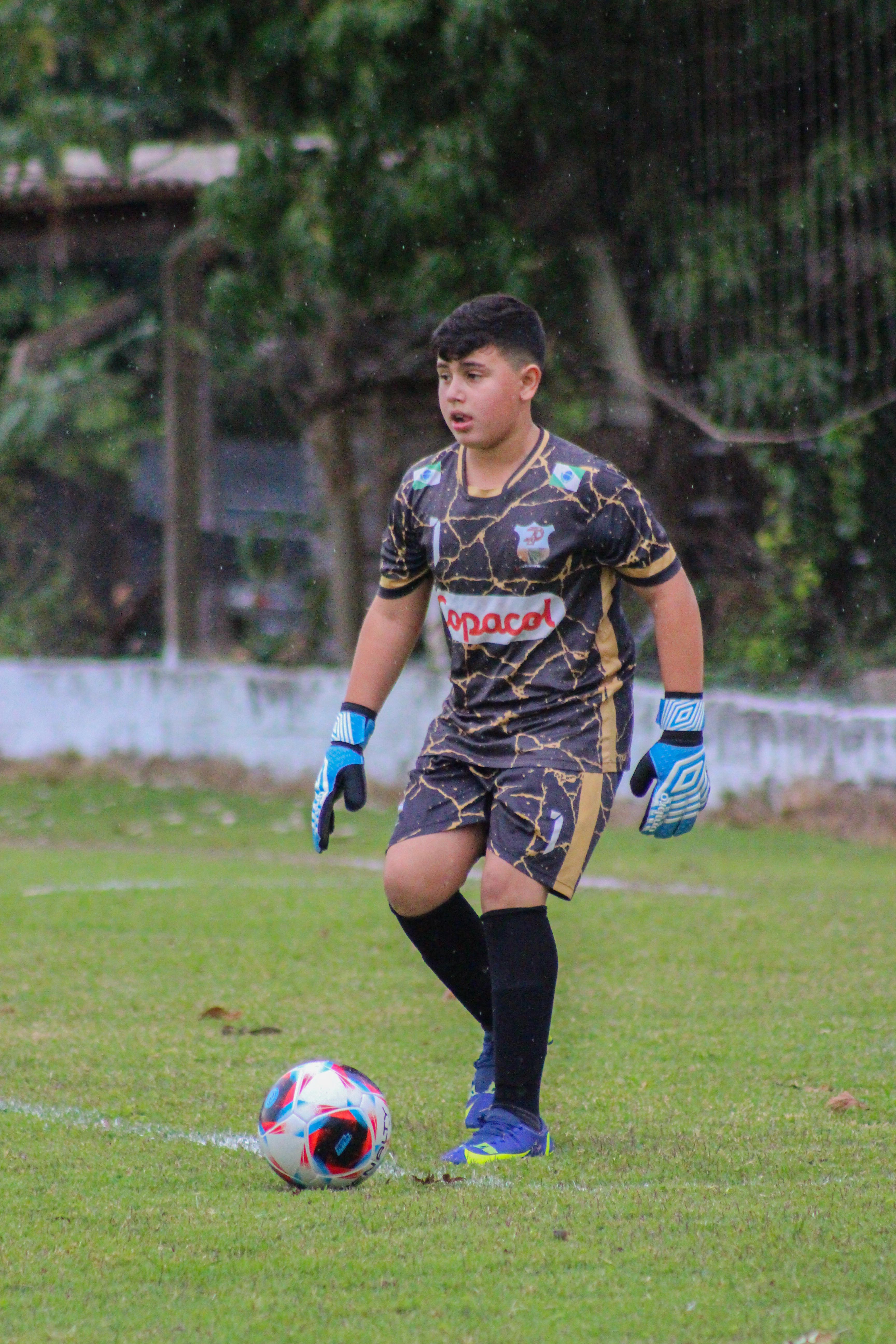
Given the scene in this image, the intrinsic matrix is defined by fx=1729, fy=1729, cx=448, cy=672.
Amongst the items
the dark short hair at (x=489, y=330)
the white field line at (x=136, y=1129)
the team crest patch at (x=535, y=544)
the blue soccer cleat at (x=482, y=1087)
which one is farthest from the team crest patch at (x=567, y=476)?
the white field line at (x=136, y=1129)

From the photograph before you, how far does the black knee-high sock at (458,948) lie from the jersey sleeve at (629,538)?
809 mm

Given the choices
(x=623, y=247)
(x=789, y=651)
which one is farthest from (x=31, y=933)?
(x=623, y=247)

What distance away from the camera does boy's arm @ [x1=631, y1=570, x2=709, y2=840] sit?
3729 mm

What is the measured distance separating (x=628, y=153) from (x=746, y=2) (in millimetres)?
1223

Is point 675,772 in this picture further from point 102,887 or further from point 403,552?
point 102,887

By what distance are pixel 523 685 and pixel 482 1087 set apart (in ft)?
3.06

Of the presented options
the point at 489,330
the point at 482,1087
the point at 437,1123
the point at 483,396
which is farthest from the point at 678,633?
the point at 437,1123

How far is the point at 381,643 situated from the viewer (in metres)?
4.09

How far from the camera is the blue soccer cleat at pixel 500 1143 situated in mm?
3461

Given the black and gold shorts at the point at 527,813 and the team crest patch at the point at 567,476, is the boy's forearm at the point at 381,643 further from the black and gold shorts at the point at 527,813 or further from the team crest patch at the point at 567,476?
the team crest patch at the point at 567,476

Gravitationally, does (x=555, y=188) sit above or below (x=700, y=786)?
above

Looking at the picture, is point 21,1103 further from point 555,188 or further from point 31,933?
point 555,188

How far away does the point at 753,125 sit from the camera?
11195 mm

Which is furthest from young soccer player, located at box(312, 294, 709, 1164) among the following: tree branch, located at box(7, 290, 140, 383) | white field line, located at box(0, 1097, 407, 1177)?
tree branch, located at box(7, 290, 140, 383)
